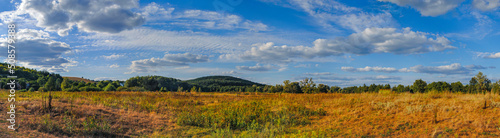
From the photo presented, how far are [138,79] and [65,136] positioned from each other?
174 ft

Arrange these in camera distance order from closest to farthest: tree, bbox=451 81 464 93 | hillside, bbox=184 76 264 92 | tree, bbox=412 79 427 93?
1. tree, bbox=451 81 464 93
2. tree, bbox=412 79 427 93
3. hillside, bbox=184 76 264 92

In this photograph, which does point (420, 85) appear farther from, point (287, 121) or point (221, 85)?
point (221, 85)

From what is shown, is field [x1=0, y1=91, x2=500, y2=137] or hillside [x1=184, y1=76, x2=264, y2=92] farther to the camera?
hillside [x1=184, y1=76, x2=264, y2=92]

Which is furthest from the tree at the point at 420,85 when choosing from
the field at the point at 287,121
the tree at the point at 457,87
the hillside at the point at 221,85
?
the field at the point at 287,121

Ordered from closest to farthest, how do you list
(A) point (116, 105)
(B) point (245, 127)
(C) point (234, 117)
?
(B) point (245, 127)
(C) point (234, 117)
(A) point (116, 105)

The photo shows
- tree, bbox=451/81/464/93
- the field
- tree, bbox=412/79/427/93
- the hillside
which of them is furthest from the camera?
the hillside

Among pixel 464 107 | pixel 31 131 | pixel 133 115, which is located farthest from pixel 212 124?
pixel 464 107

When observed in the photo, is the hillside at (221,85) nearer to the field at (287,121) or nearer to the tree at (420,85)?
the tree at (420,85)

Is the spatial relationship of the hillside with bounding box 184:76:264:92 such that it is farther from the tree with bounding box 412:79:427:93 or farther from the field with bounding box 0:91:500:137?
the field with bounding box 0:91:500:137

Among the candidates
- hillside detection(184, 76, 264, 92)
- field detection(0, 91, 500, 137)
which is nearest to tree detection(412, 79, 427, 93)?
hillside detection(184, 76, 264, 92)

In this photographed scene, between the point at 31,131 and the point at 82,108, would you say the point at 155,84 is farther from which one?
the point at 31,131

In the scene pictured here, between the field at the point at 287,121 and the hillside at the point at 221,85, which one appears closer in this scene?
the field at the point at 287,121

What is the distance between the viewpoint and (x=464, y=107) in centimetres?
1012

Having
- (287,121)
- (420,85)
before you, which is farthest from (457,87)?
(287,121)
